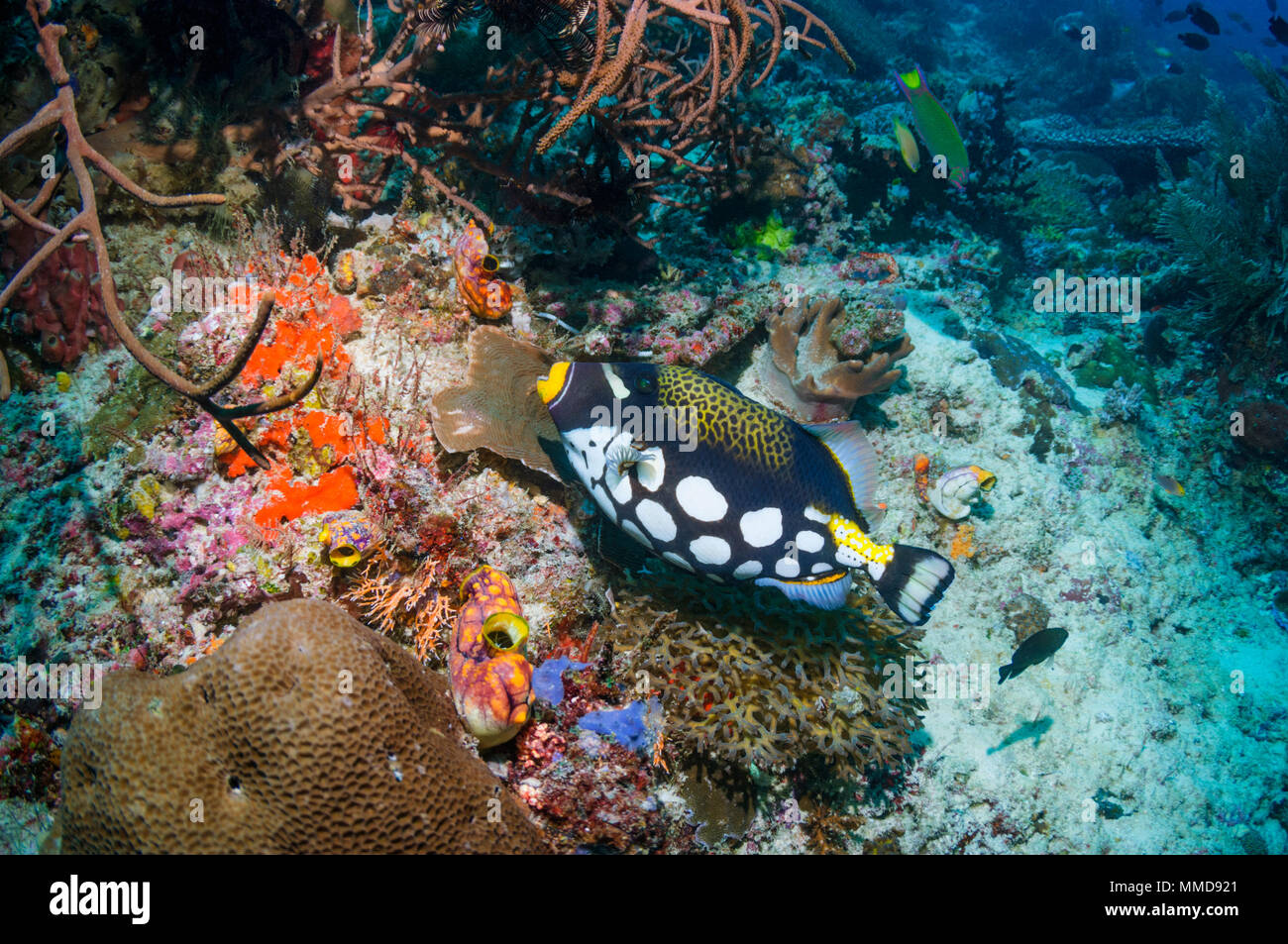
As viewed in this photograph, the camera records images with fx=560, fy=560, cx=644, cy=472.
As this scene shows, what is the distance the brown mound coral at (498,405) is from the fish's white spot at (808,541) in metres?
1.46

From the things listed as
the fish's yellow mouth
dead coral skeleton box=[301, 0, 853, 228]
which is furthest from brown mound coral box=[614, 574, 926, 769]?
dead coral skeleton box=[301, 0, 853, 228]

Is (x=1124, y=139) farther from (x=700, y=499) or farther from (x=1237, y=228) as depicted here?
(x=700, y=499)

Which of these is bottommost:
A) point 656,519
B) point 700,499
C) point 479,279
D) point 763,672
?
point 763,672

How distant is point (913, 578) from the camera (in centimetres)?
272

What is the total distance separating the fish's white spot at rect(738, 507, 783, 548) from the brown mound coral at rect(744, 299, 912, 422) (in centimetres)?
189

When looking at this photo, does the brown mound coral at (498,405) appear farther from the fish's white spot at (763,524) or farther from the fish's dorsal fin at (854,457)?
the fish's dorsal fin at (854,457)

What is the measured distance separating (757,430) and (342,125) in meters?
3.66

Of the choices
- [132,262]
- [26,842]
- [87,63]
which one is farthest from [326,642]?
[87,63]

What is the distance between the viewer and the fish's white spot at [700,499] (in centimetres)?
273

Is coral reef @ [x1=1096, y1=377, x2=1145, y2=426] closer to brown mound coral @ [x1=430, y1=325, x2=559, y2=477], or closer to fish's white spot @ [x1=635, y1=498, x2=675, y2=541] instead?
fish's white spot @ [x1=635, y1=498, x2=675, y2=541]

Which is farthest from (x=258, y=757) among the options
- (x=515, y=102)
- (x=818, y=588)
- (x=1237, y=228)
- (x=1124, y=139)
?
(x=1124, y=139)

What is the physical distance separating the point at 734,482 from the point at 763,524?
24cm

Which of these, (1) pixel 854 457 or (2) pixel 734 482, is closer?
(2) pixel 734 482

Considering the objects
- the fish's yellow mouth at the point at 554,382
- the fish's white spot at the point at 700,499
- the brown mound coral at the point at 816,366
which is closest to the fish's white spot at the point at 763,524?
the fish's white spot at the point at 700,499
